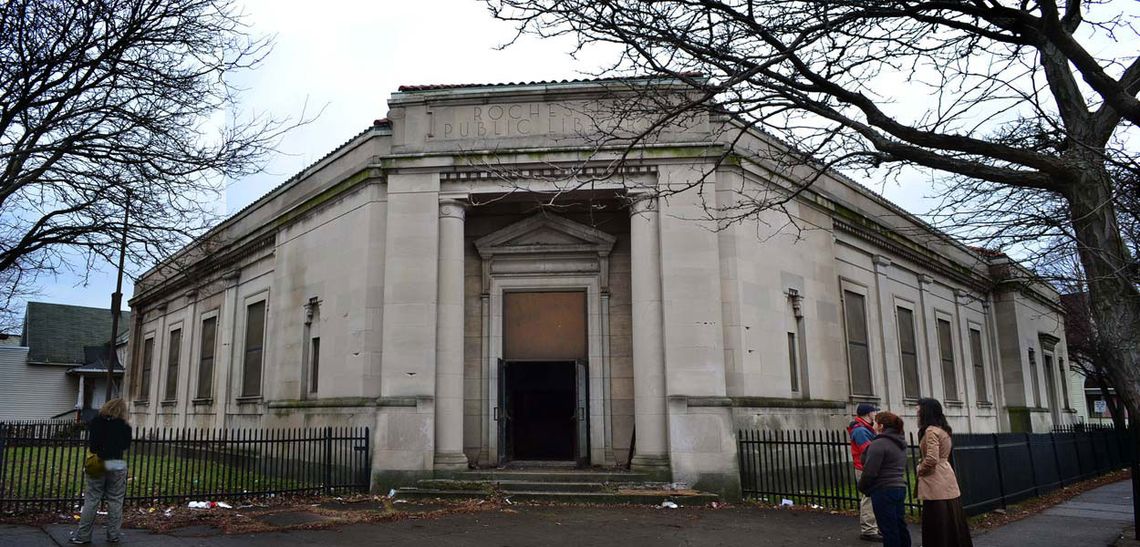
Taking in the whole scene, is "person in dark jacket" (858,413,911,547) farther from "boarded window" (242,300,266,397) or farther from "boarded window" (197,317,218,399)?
"boarded window" (197,317,218,399)

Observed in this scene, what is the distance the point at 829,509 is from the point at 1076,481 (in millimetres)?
9341

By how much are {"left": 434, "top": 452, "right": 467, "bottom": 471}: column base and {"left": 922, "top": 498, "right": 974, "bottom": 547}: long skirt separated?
28.1 feet

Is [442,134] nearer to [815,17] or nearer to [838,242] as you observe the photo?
[815,17]

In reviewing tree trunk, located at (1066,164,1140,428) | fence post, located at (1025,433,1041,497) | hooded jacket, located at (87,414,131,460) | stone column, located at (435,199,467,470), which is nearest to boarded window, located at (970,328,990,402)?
fence post, located at (1025,433,1041,497)

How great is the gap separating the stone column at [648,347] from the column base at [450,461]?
317cm

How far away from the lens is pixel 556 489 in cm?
1312

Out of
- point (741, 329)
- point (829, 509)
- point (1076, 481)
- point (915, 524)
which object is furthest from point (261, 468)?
point (1076, 481)

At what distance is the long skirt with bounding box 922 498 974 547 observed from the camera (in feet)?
24.5

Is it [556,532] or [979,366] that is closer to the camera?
[556,532]

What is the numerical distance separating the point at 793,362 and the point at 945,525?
29.4 feet

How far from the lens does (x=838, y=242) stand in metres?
19.6

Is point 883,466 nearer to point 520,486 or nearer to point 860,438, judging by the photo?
point 860,438

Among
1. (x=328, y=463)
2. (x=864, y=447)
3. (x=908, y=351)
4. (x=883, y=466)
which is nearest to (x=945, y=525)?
(x=883, y=466)

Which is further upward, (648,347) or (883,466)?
(648,347)
